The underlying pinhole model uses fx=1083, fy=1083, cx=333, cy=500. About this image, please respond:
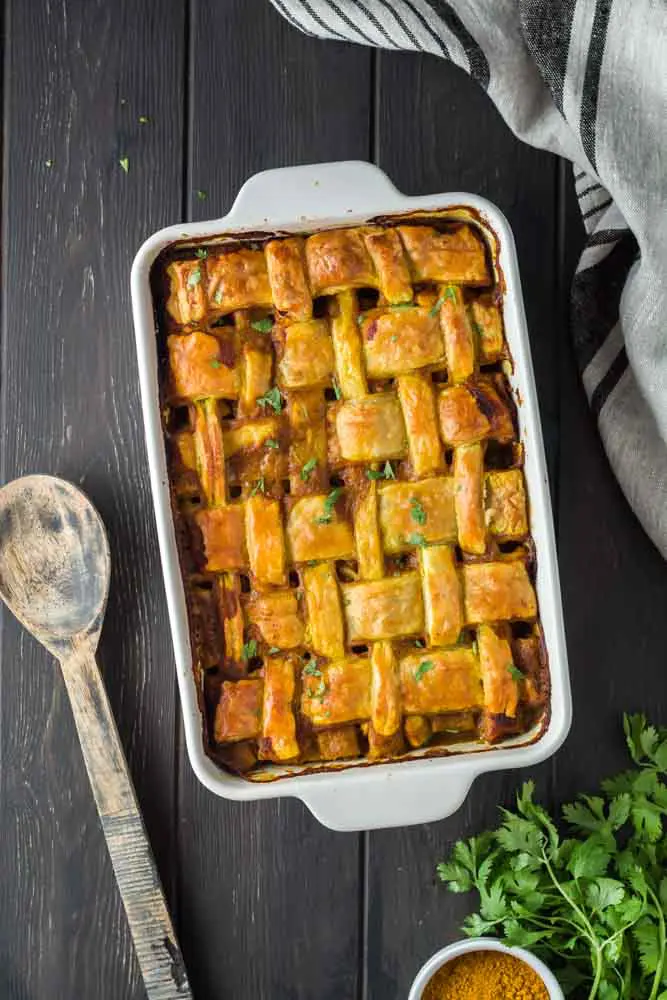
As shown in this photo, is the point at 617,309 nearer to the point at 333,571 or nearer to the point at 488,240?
the point at 488,240

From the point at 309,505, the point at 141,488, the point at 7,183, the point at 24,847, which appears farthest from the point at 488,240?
the point at 24,847

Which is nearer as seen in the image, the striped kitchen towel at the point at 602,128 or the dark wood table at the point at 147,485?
the striped kitchen towel at the point at 602,128

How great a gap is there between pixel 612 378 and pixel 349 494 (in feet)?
1.20

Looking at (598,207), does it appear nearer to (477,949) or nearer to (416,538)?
(416,538)

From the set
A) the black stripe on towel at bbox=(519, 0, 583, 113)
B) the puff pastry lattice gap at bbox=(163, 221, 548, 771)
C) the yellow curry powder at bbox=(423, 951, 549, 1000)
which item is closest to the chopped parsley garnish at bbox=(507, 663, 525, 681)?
the puff pastry lattice gap at bbox=(163, 221, 548, 771)

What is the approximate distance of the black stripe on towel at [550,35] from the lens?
1089mm

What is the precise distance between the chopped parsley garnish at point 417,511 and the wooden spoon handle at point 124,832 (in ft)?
1.47

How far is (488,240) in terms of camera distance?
3.90 feet

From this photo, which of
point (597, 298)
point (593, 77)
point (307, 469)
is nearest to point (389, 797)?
point (307, 469)

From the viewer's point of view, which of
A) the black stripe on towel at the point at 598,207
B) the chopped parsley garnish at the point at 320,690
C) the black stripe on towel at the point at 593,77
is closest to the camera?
the black stripe on towel at the point at 593,77

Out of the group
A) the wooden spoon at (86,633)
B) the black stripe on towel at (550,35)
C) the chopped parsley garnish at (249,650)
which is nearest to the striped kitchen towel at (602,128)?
the black stripe on towel at (550,35)

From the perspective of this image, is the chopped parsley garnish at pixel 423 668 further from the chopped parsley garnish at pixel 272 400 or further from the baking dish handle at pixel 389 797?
the chopped parsley garnish at pixel 272 400

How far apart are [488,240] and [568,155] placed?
14 cm

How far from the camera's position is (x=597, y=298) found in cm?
131
